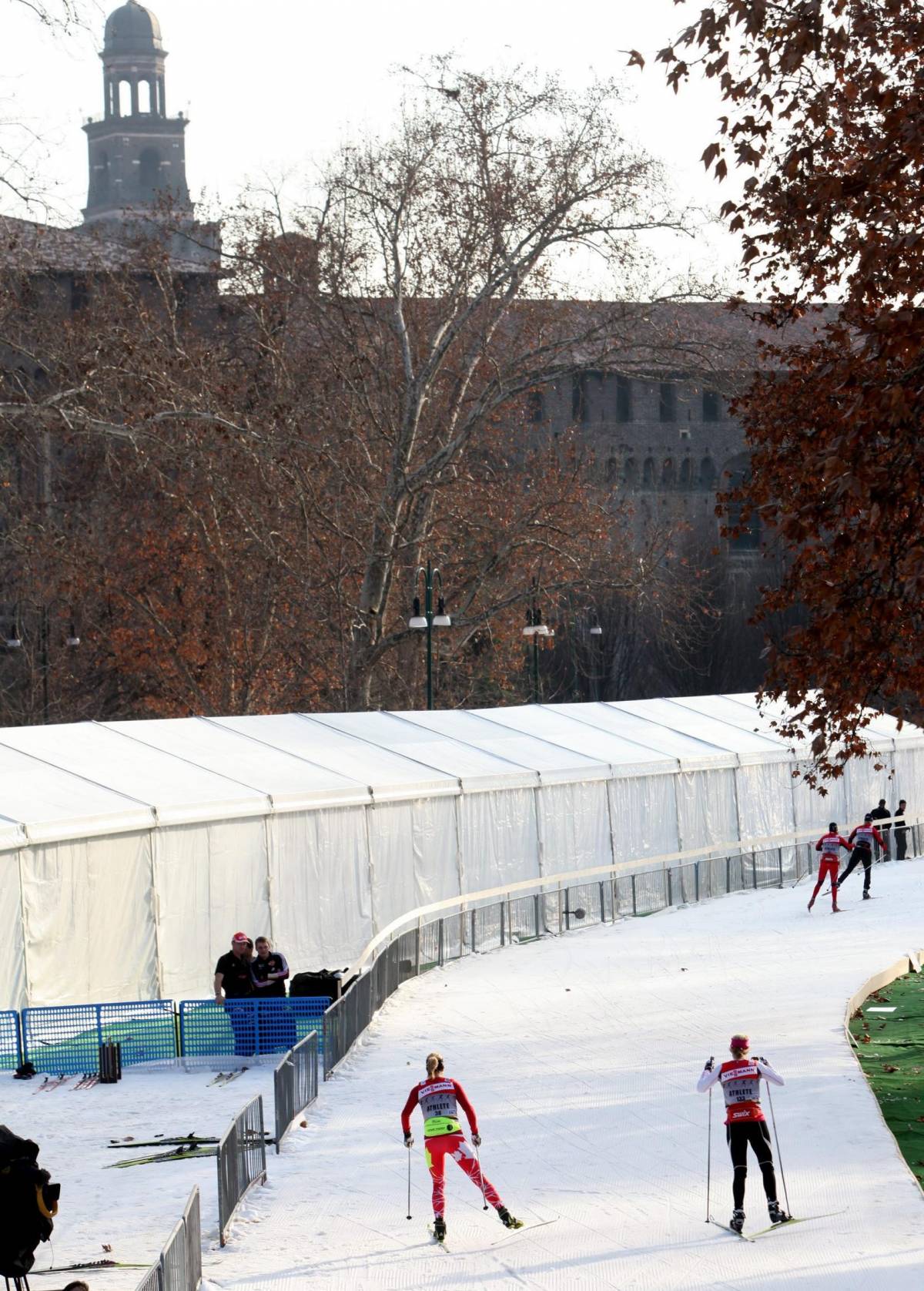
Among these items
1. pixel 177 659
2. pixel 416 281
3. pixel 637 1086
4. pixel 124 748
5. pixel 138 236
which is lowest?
pixel 637 1086

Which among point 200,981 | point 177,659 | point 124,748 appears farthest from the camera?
point 177,659

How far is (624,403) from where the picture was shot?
103 meters

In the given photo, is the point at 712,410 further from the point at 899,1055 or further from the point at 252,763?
the point at 899,1055

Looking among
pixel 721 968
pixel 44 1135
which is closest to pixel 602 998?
pixel 721 968

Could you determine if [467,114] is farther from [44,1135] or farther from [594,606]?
[594,606]

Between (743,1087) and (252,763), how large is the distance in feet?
47.5

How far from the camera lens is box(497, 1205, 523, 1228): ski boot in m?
12.3

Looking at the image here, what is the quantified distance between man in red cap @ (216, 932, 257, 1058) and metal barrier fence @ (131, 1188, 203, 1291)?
7.99 meters

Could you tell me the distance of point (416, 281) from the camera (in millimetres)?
38438

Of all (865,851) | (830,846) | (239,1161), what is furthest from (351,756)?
(239,1161)

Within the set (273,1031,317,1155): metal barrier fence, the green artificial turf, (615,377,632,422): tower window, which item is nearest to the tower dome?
(615,377,632,422): tower window

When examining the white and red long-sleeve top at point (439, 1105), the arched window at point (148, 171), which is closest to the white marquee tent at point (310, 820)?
the white and red long-sleeve top at point (439, 1105)

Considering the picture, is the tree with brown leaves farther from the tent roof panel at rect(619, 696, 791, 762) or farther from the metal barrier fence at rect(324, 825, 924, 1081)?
the tent roof panel at rect(619, 696, 791, 762)

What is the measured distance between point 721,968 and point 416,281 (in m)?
A: 18.1
